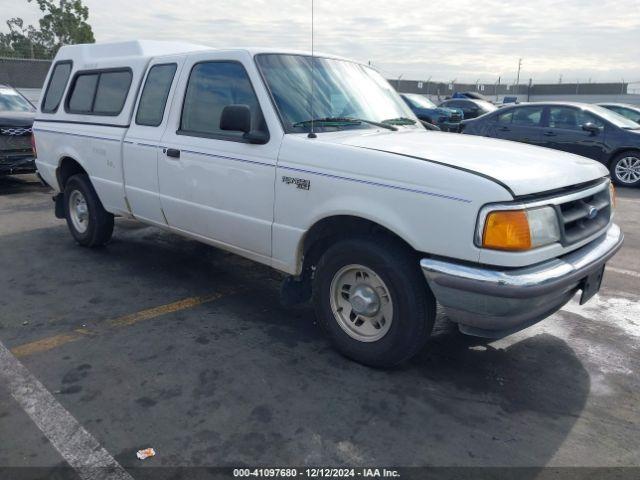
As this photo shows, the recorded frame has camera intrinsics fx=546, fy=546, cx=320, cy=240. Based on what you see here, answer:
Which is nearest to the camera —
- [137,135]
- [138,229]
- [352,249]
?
[352,249]

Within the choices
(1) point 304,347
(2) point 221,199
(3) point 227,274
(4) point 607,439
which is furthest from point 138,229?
(4) point 607,439

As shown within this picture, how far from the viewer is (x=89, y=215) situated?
5957 millimetres

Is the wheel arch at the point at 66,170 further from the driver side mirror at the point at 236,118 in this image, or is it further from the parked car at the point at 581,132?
the parked car at the point at 581,132

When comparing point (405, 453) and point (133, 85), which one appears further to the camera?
point (133, 85)

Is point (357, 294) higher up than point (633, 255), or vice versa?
point (357, 294)

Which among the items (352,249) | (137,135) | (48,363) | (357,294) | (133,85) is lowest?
(48,363)

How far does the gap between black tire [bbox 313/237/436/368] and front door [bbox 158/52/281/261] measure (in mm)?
667

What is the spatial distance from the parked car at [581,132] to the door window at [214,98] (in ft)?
27.1

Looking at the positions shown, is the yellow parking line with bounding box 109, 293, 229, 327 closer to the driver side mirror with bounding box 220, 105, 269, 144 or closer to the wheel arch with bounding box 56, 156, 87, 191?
the driver side mirror with bounding box 220, 105, 269, 144

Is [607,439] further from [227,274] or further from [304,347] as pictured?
[227,274]

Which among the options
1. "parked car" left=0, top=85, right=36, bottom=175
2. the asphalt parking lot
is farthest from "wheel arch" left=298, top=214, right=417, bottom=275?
"parked car" left=0, top=85, right=36, bottom=175

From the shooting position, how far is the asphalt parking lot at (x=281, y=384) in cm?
278

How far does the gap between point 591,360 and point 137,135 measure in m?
4.11

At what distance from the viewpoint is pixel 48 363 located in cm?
359
